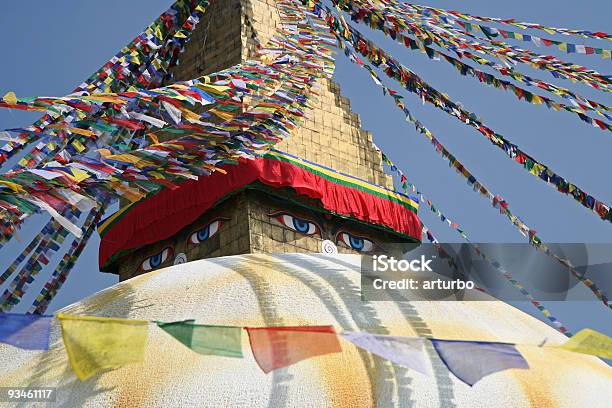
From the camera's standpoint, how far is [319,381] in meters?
5.14

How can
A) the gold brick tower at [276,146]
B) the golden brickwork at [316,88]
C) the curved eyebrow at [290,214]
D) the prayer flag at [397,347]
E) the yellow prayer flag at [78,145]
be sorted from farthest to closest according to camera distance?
the golden brickwork at [316,88], the curved eyebrow at [290,214], the gold brick tower at [276,146], the yellow prayer flag at [78,145], the prayer flag at [397,347]

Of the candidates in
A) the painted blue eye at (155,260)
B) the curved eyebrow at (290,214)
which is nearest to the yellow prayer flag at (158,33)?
the curved eyebrow at (290,214)

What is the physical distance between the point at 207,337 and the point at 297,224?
3.90 m

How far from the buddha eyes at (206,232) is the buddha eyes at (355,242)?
1.13m

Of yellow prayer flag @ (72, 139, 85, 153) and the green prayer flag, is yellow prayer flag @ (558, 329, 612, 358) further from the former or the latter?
yellow prayer flag @ (72, 139, 85, 153)

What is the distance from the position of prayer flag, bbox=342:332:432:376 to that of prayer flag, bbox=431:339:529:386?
0.10 m

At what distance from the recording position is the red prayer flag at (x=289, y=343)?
5070 mm

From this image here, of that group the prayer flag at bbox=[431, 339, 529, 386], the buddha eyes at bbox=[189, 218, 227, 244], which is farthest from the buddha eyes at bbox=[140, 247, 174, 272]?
the prayer flag at bbox=[431, 339, 529, 386]

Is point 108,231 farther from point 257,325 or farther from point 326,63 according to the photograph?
point 257,325

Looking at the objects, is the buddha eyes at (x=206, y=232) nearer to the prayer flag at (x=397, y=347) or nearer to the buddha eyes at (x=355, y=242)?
the buddha eyes at (x=355, y=242)

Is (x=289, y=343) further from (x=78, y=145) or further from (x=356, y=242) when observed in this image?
(x=356, y=242)

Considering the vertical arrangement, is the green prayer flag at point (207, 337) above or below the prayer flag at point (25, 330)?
below

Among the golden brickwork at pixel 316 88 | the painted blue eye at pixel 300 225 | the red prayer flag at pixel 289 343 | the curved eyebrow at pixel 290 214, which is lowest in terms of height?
the red prayer flag at pixel 289 343

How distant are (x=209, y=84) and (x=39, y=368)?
80.6 inches
